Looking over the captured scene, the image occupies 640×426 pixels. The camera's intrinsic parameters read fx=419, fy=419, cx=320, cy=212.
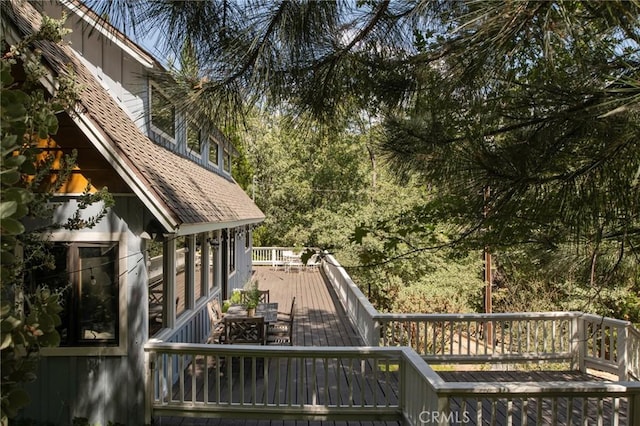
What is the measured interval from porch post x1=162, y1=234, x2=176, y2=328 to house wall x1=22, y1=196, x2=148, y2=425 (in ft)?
3.59

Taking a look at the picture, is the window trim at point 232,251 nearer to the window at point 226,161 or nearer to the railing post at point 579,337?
the window at point 226,161

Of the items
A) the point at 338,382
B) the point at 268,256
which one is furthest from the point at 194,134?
the point at 268,256

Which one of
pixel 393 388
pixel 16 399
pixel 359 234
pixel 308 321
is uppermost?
pixel 359 234

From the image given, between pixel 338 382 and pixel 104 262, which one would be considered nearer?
pixel 338 382

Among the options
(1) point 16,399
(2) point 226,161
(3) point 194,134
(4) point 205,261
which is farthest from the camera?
(2) point 226,161

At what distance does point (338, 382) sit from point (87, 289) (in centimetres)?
305

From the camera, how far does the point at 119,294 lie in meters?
4.82

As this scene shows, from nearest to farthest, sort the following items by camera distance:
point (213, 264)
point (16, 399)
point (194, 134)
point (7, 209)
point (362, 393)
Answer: point (7, 209) < point (16, 399) < point (194, 134) < point (362, 393) < point (213, 264)

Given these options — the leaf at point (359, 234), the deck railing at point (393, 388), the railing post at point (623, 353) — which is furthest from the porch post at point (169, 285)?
the railing post at point (623, 353)

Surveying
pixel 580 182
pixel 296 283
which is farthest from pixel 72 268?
pixel 296 283

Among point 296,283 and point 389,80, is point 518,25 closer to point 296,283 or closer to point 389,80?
point 389,80

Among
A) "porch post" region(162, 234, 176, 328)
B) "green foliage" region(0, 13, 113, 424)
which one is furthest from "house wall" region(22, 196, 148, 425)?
"green foliage" region(0, 13, 113, 424)

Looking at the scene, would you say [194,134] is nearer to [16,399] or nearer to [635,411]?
[16,399]

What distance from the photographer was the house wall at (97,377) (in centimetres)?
467
